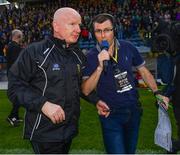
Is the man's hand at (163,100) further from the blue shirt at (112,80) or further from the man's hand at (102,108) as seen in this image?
the man's hand at (102,108)

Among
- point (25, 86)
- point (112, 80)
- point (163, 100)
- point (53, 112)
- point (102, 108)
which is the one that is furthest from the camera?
point (163, 100)

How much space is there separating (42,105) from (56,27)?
0.66 metres

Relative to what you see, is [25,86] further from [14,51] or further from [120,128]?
[14,51]

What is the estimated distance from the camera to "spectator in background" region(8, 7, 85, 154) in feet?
11.2

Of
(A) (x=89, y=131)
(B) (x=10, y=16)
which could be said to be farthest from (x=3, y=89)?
(B) (x=10, y=16)

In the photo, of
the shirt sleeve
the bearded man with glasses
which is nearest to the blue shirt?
the bearded man with glasses

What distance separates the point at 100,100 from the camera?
4203 mm

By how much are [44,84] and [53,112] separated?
0.26 meters

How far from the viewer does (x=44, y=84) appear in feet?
11.5

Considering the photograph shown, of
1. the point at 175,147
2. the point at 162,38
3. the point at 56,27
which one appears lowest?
the point at 175,147

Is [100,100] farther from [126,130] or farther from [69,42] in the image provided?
[69,42]

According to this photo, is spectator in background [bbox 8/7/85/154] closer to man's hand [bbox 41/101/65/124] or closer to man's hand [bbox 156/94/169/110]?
man's hand [bbox 41/101/65/124]

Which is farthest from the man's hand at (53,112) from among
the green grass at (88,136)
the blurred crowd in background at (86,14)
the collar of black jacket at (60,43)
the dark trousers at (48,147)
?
the blurred crowd in background at (86,14)

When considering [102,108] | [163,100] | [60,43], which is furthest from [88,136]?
[60,43]
